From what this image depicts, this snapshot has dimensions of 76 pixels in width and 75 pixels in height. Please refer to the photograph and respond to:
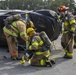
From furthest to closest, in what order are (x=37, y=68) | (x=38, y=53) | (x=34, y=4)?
(x=34, y=4) → (x=38, y=53) → (x=37, y=68)

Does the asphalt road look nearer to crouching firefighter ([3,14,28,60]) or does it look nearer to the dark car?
crouching firefighter ([3,14,28,60])

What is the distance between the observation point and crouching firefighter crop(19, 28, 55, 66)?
7234 millimetres

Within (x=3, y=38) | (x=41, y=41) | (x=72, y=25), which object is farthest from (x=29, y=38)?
(x=3, y=38)

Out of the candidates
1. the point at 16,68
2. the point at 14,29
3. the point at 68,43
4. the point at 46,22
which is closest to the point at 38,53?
the point at 16,68

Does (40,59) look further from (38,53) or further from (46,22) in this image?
(46,22)

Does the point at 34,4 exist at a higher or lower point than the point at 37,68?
lower

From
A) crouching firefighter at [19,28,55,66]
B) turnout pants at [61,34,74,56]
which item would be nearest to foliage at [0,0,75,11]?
turnout pants at [61,34,74,56]

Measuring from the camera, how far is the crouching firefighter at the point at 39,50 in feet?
23.7

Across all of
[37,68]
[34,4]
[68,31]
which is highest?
[68,31]

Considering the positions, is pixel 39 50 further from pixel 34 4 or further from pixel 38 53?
pixel 34 4

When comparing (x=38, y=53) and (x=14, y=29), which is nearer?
(x=38, y=53)

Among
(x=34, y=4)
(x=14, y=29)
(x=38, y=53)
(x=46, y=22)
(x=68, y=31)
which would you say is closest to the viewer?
(x=38, y=53)

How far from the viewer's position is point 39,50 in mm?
7395

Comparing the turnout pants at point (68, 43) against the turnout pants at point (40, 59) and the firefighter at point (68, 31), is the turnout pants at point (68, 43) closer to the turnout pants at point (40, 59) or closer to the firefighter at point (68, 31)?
the firefighter at point (68, 31)
